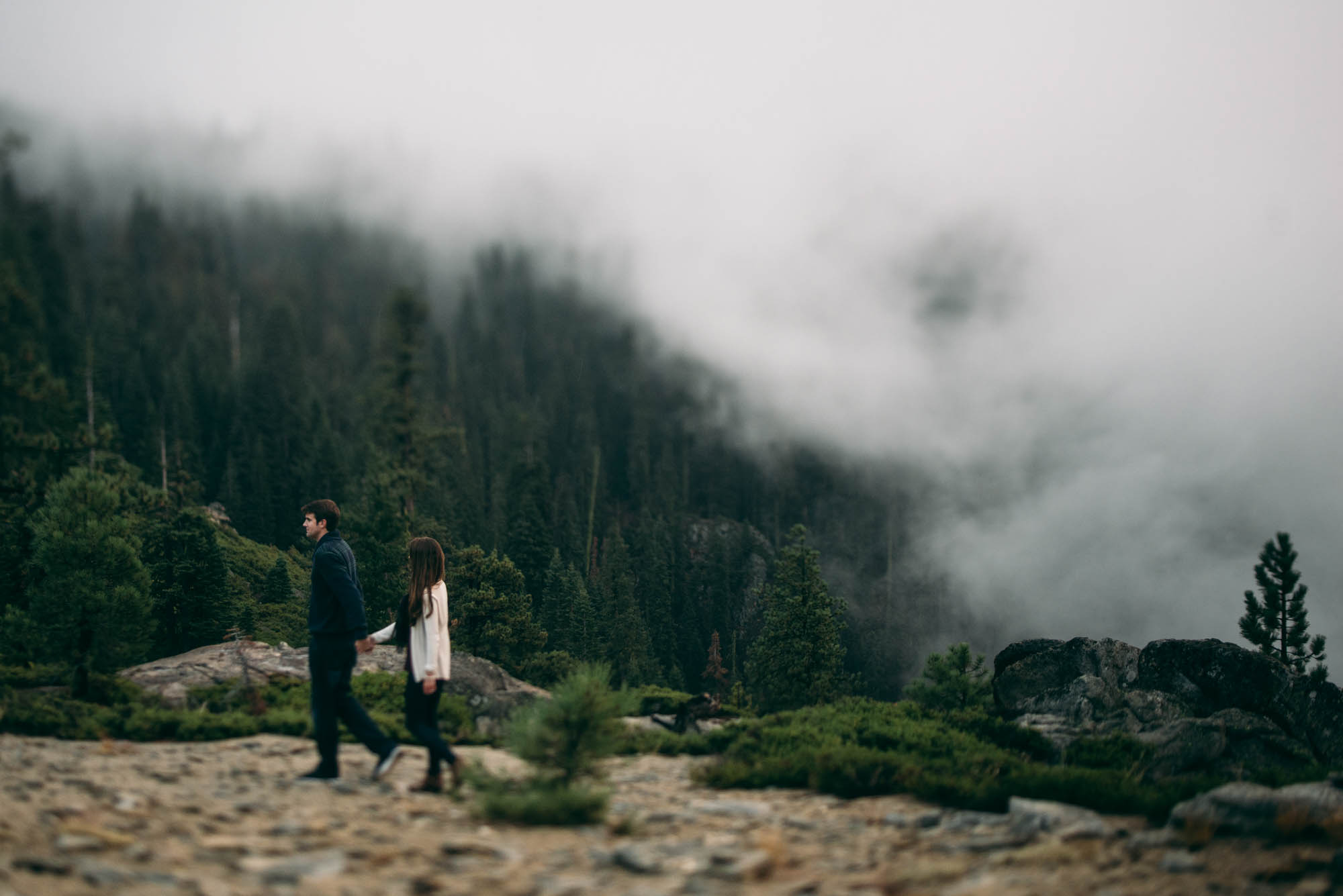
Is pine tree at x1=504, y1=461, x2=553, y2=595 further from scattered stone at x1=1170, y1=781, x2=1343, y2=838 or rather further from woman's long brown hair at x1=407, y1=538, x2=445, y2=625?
scattered stone at x1=1170, y1=781, x2=1343, y2=838

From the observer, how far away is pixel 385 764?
916cm

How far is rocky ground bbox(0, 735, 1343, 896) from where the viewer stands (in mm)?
5828

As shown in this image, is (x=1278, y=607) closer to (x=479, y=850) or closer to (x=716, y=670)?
(x=716, y=670)

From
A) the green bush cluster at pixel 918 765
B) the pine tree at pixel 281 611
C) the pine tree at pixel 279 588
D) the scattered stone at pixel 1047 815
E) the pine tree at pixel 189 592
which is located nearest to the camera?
the scattered stone at pixel 1047 815

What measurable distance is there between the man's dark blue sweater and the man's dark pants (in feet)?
0.34

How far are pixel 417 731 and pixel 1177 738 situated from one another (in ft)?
36.1

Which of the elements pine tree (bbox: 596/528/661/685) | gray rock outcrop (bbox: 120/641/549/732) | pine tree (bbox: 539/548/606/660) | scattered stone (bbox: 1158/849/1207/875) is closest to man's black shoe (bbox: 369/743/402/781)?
gray rock outcrop (bbox: 120/641/549/732)

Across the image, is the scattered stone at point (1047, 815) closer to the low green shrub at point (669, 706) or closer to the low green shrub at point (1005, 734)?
the low green shrub at point (1005, 734)

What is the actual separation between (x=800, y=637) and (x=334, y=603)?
111ft

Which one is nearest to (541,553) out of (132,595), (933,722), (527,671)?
(527,671)

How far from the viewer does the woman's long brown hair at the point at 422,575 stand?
9039mm

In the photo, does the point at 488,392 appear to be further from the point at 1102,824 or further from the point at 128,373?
the point at 1102,824

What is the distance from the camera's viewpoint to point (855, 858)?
6898 millimetres

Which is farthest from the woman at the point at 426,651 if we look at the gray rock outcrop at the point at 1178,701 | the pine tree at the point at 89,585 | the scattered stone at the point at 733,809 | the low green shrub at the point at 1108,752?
the pine tree at the point at 89,585
